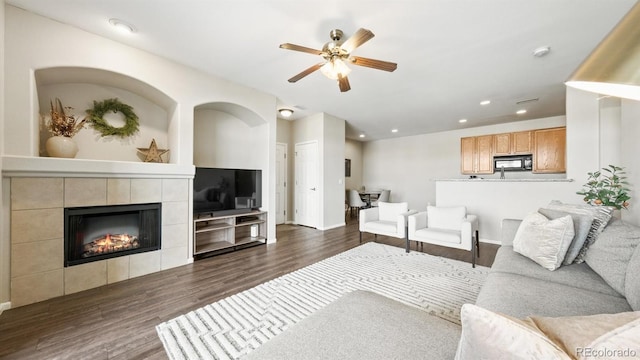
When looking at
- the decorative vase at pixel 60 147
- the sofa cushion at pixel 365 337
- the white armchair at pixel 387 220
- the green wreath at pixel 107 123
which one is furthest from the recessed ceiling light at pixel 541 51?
the decorative vase at pixel 60 147

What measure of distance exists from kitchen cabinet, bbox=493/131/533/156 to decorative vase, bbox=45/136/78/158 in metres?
7.70

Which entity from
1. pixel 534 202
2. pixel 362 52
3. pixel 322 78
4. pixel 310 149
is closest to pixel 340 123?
pixel 310 149

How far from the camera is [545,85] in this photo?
365 centimetres

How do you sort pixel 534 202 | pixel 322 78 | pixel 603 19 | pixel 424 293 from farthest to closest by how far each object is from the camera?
pixel 534 202
pixel 322 78
pixel 424 293
pixel 603 19

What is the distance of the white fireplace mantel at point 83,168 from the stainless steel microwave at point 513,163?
6641 mm

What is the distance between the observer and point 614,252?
1.46 metres

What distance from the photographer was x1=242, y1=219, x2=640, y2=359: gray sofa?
0.85 m

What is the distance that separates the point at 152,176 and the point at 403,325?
3071mm

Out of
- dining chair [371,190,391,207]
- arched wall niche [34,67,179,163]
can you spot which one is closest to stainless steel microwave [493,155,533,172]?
dining chair [371,190,391,207]

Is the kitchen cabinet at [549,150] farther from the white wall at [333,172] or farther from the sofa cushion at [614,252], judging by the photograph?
the sofa cushion at [614,252]

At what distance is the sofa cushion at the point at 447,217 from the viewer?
338 centimetres

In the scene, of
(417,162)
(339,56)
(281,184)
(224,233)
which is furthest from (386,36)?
(417,162)

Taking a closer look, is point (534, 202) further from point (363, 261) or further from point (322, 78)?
point (322, 78)

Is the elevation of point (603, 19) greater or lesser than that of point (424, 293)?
greater
